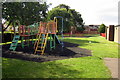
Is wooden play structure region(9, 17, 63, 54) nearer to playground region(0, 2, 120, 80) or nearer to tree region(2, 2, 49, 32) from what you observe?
playground region(0, 2, 120, 80)

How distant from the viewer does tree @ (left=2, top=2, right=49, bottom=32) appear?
19.1 meters

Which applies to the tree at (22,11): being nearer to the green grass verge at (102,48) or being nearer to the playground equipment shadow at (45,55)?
the playground equipment shadow at (45,55)

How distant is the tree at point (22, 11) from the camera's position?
19138 mm

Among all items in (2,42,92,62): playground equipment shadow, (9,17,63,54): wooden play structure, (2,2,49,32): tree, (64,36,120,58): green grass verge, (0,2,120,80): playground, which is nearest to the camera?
(0,2,120,80): playground

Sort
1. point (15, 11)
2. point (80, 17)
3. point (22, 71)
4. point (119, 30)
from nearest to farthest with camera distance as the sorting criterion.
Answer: point (22, 71), point (15, 11), point (119, 30), point (80, 17)

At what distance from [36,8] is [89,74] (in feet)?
64.3

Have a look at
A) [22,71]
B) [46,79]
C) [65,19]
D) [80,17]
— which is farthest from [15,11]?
[80,17]

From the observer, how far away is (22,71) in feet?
21.3

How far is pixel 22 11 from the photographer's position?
67.2 feet

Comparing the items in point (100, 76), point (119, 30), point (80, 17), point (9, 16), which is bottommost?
point (100, 76)

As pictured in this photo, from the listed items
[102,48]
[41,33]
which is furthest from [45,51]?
[102,48]

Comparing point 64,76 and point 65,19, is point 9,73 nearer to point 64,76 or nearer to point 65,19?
point 64,76

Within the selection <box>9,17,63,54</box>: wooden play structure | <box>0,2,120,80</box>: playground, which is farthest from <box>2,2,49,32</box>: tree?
<box>9,17,63,54</box>: wooden play structure

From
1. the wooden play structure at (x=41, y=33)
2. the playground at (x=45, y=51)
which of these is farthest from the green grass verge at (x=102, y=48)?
the wooden play structure at (x=41, y=33)
